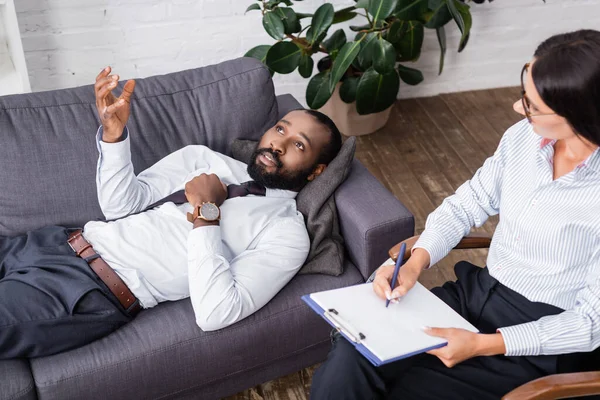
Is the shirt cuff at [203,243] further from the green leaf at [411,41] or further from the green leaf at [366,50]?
the green leaf at [411,41]

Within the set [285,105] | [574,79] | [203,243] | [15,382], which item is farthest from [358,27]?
[15,382]

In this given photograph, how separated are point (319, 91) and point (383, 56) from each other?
344 millimetres

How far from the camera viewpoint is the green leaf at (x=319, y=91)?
3250 millimetres

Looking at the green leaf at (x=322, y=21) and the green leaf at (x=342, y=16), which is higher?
the green leaf at (x=322, y=21)

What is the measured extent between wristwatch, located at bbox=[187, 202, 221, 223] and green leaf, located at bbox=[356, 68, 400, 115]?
1348mm

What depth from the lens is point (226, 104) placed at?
8.29ft

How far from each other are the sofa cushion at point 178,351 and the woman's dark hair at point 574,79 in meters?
0.91

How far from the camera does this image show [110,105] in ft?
6.98

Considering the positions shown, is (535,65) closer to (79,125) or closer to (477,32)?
(79,125)

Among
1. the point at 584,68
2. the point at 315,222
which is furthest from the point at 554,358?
the point at 315,222

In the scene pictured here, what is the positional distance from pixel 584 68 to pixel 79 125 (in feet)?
5.02

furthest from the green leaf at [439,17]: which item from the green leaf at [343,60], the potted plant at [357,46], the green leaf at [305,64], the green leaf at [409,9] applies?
the green leaf at [305,64]

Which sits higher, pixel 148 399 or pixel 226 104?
pixel 226 104

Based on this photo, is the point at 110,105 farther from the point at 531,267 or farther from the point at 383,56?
the point at 383,56
